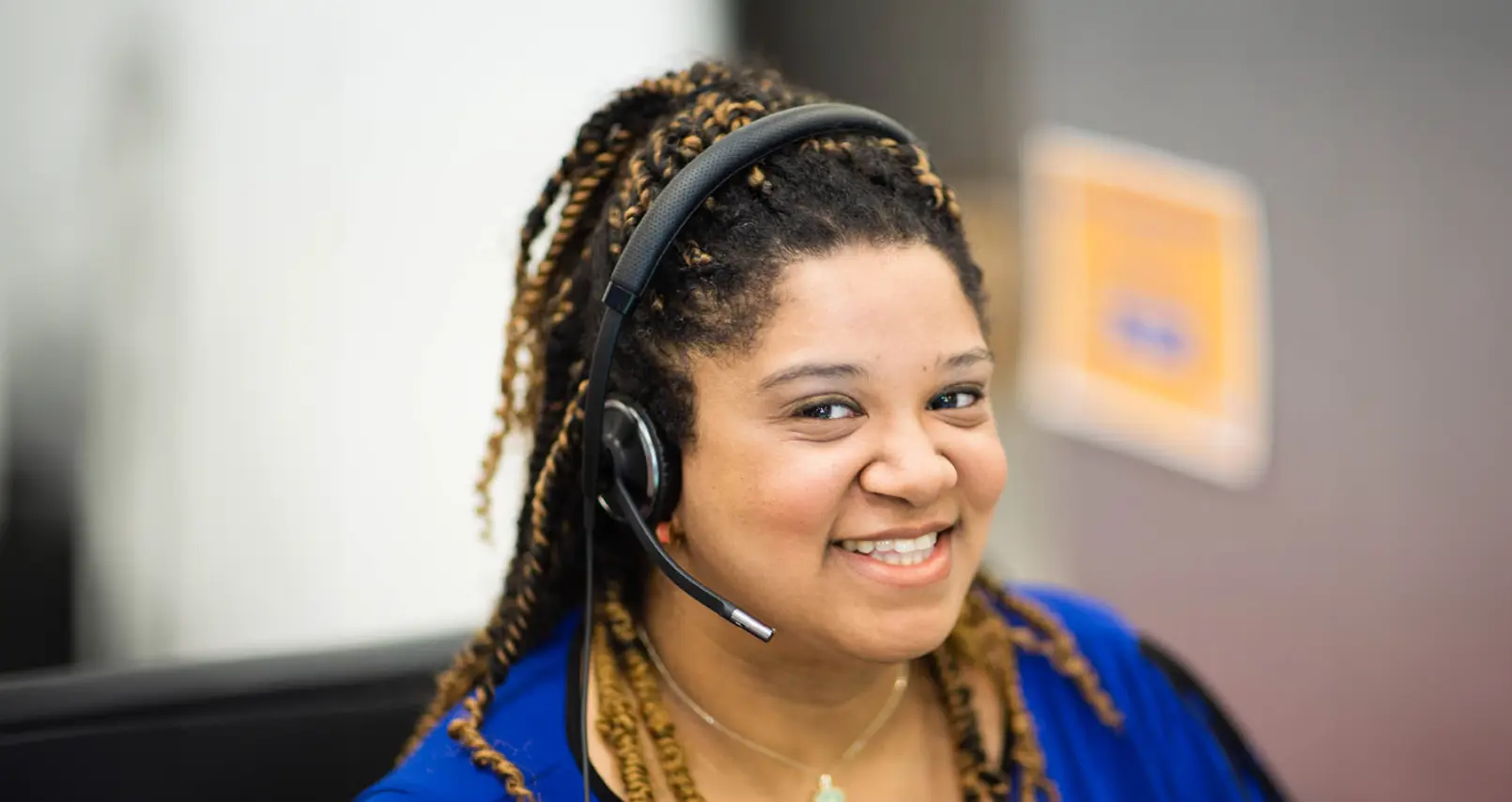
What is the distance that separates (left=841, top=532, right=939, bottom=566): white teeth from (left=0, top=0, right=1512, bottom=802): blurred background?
0.97m

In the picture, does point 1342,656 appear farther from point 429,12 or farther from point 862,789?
point 429,12

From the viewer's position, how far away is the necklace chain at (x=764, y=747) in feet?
3.64

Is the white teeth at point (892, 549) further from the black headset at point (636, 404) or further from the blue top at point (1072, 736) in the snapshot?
the blue top at point (1072, 736)

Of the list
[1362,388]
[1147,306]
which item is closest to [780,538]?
[1362,388]

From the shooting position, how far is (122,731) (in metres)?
1.06

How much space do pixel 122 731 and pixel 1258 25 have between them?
6.29 feet

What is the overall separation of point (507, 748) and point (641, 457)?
27 centimetres

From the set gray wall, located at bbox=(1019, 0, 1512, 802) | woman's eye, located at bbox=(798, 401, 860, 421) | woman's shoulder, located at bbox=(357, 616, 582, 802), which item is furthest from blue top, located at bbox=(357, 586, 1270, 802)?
gray wall, located at bbox=(1019, 0, 1512, 802)

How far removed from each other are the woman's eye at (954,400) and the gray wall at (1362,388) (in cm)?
120

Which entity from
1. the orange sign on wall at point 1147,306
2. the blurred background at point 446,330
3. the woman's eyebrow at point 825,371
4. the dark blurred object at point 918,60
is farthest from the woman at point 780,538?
the dark blurred object at point 918,60

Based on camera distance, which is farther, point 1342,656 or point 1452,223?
point 1342,656

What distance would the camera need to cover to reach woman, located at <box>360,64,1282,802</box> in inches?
38.6

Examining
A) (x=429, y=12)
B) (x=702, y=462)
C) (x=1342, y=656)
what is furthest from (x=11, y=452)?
(x=1342, y=656)

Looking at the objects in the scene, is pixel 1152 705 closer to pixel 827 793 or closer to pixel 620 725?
pixel 827 793
